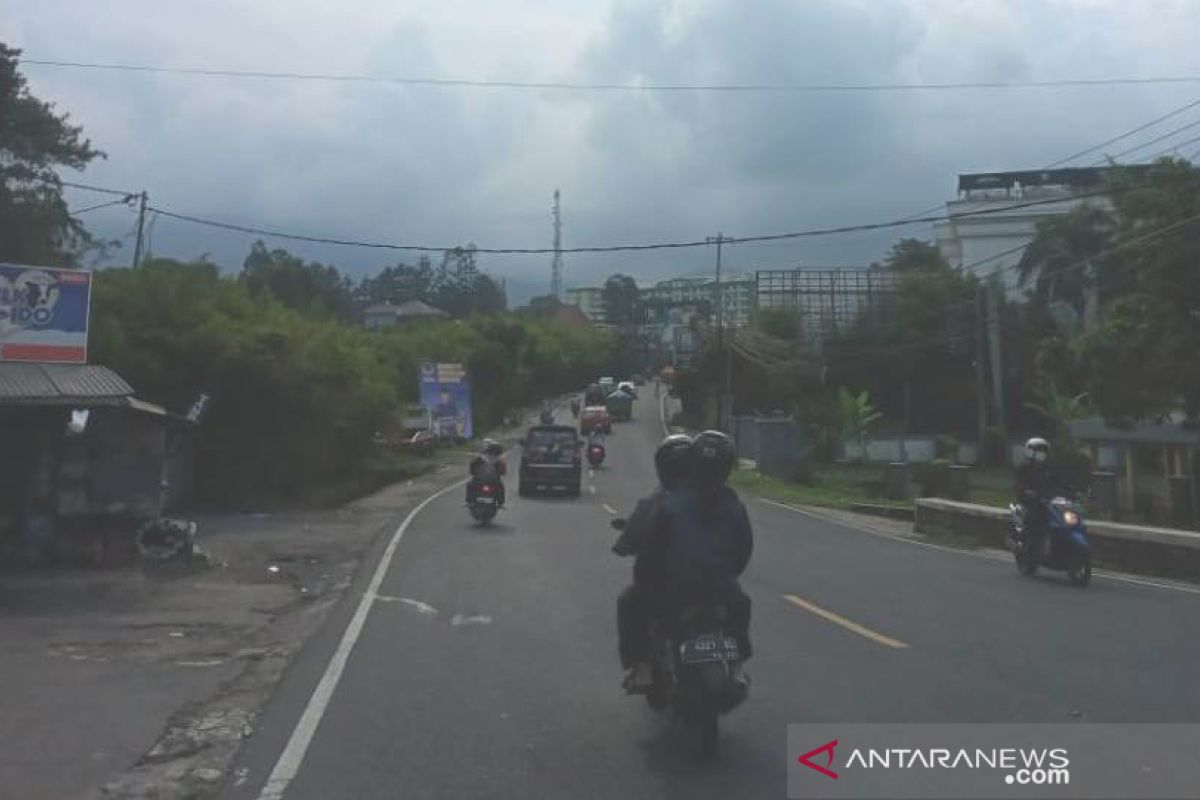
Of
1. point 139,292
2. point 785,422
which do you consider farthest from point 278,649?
point 785,422

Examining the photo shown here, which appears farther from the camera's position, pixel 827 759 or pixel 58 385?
pixel 58 385

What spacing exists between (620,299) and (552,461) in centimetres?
13059

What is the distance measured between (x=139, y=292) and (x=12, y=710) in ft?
68.0

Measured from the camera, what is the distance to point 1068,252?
54.2 m

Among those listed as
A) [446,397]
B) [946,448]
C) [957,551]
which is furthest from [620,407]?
[957,551]

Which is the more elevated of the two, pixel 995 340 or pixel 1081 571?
pixel 995 340

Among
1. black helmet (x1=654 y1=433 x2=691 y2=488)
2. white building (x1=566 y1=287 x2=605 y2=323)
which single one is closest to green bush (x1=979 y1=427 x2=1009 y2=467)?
black helmet (x1=654 y1=433 x2=691 y2=488)

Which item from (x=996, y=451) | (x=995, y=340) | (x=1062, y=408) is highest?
(x=995, y=340)

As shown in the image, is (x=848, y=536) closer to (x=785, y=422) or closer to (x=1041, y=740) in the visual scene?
(x=1041, y=740)

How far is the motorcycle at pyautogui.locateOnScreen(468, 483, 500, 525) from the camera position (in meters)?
24.9

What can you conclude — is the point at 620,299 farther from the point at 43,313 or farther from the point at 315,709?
the point at 315,709

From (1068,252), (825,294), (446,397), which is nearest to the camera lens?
(1068,252)

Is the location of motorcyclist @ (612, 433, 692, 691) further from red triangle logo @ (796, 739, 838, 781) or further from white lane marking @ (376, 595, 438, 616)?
white lane marking @ (376, 595, 438, 616)

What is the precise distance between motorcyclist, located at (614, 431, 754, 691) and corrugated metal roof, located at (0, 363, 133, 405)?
11.1 m
